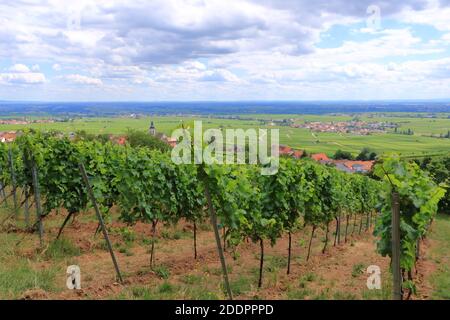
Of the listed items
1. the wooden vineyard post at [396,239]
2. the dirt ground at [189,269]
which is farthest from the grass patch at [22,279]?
the wooden vineyard post at [396,239]

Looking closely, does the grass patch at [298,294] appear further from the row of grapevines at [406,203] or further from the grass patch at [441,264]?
the grass patch at [441,264]

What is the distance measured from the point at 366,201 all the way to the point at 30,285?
20577 millimetres

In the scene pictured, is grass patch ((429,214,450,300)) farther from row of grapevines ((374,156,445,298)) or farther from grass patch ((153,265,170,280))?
grass patch ((153,265,170,280))

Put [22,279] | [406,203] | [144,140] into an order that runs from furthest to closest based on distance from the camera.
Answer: [144,140] < [22,279] < [406,203]

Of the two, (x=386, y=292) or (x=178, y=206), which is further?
(x=178, y=206)

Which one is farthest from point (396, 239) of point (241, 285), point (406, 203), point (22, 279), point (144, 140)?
point (144, 140)

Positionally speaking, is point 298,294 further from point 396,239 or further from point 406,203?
point 396,239

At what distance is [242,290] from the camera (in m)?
8.44

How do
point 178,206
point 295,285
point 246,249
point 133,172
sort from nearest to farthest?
1. point 295,285
2. point 133,172
3. point 178,206
4. point 246,249

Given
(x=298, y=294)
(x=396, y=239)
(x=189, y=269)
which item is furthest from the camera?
(x=189, y=269)

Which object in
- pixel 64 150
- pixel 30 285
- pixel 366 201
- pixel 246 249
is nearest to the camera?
pixel 30 285

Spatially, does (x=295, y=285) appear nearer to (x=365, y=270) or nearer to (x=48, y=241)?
(x=365, y=270)

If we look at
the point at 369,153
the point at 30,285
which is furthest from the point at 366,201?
the point at 369,153

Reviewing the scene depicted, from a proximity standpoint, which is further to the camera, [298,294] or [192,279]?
[192,279]
